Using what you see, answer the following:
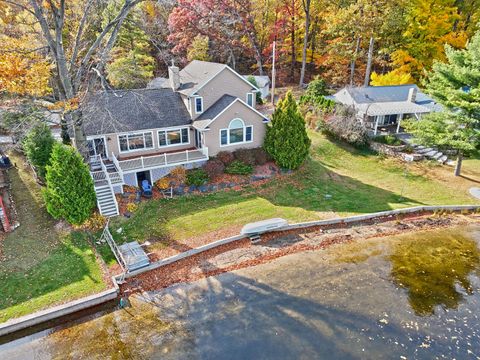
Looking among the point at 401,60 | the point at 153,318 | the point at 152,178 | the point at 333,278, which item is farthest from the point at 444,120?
the point at 153,318

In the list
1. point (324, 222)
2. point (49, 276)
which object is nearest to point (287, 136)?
Result: point (324, 222)

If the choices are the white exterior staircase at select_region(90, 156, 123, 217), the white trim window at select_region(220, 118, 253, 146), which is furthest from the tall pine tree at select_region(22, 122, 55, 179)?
the white trim window at select_region(220, 118, 253, 146)

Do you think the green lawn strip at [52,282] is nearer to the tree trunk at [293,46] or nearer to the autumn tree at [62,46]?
the autumn tree at [62,46]

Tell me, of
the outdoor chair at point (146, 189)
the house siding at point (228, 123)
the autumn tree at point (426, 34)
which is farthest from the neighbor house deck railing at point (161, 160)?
the autumn tree at point (426, 34)

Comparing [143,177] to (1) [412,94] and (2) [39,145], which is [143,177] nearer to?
(2) [39,145]

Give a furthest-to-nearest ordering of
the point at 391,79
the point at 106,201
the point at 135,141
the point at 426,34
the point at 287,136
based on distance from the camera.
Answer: the point at 426,34, the point at 391,79, the point at 287,136, the point at 135,141, the point at 106,201

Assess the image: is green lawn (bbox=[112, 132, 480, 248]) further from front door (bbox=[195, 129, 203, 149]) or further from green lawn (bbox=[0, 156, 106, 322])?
front door (bbox=[195, 129, 203, 149])
